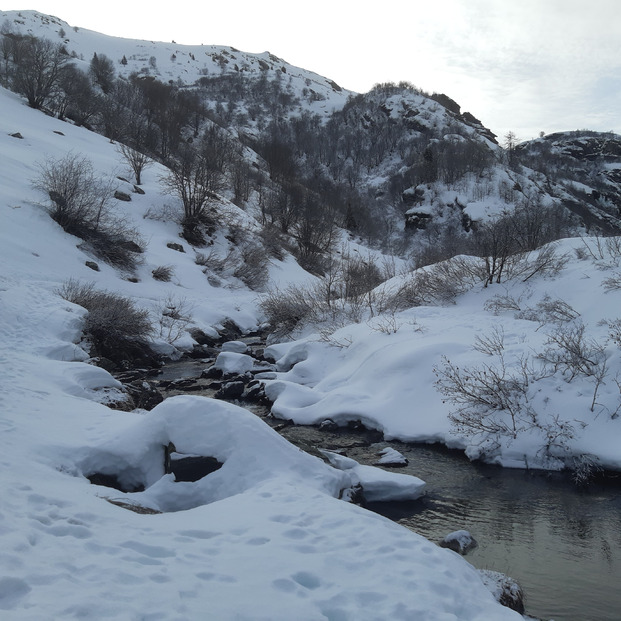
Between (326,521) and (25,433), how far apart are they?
4.01m

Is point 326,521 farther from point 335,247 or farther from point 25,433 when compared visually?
point 335,247

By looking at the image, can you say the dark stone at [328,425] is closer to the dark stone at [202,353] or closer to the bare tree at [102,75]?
the dark stone at [202,353]

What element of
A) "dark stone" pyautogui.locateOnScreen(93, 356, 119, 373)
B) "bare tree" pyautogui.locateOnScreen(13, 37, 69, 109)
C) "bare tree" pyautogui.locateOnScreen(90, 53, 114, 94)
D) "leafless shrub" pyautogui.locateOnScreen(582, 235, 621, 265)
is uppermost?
"bare tree" pyautogui.locateOnScreen(90, 53, 114, 94)

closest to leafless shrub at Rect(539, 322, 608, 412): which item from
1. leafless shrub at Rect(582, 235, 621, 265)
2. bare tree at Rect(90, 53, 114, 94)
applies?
leafless shrub at Rect(582, 235, 621, 265)

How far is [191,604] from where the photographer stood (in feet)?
11.3

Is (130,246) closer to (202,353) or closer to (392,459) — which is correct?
(202,353)

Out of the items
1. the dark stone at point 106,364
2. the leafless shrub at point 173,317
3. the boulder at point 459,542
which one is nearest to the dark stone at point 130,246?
the leafless shrub at point 173,317

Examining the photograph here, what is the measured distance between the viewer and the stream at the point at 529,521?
5207 millimetres

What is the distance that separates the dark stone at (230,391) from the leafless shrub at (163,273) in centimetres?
1243

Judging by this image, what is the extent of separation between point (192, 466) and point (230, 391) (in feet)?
21.9

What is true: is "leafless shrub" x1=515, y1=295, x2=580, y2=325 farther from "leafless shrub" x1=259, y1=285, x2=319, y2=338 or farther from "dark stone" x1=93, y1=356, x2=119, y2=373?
"dark stone" x1=93, y1=356, x2=119, y2=373

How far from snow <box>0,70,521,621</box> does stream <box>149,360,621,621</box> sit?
0.83m

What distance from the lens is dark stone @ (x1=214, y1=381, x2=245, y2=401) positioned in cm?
1291

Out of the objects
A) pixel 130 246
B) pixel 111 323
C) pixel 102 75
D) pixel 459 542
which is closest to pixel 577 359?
pixel 459 542
